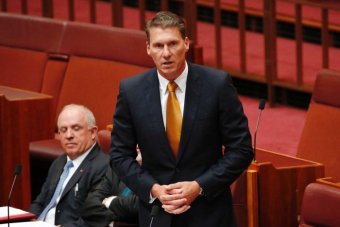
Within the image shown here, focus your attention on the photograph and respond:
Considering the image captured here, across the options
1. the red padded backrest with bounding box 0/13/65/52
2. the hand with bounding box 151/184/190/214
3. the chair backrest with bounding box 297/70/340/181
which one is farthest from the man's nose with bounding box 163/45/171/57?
the red padded backrest with bounding box 0/13/65/52

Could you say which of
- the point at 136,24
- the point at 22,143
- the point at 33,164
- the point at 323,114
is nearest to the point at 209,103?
the point at 323,114

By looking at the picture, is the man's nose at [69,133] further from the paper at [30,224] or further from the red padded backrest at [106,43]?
the red padded backrest at [106,43]

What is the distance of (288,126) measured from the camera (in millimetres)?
3010

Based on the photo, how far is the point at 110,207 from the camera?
2.01m

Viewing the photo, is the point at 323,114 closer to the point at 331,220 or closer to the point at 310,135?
the point at 310,135

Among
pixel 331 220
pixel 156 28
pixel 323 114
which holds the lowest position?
pixel 331 220

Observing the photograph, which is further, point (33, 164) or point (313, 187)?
point (33, 164)

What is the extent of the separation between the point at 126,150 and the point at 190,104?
0.13 meters

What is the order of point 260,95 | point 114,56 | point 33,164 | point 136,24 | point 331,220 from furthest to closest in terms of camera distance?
point 136,24 → point 260,95 → point 114,56 → point 33,164 → point 331,220

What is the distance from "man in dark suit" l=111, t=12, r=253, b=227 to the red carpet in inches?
47.2

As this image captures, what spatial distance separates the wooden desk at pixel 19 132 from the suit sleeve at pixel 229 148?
3.14 feet

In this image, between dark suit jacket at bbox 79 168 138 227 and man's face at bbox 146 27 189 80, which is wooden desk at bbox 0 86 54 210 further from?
man's face at bbox 146 27 189 80

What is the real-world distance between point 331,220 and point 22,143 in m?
0.91

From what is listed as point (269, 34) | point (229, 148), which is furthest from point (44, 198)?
point (269, 34)
